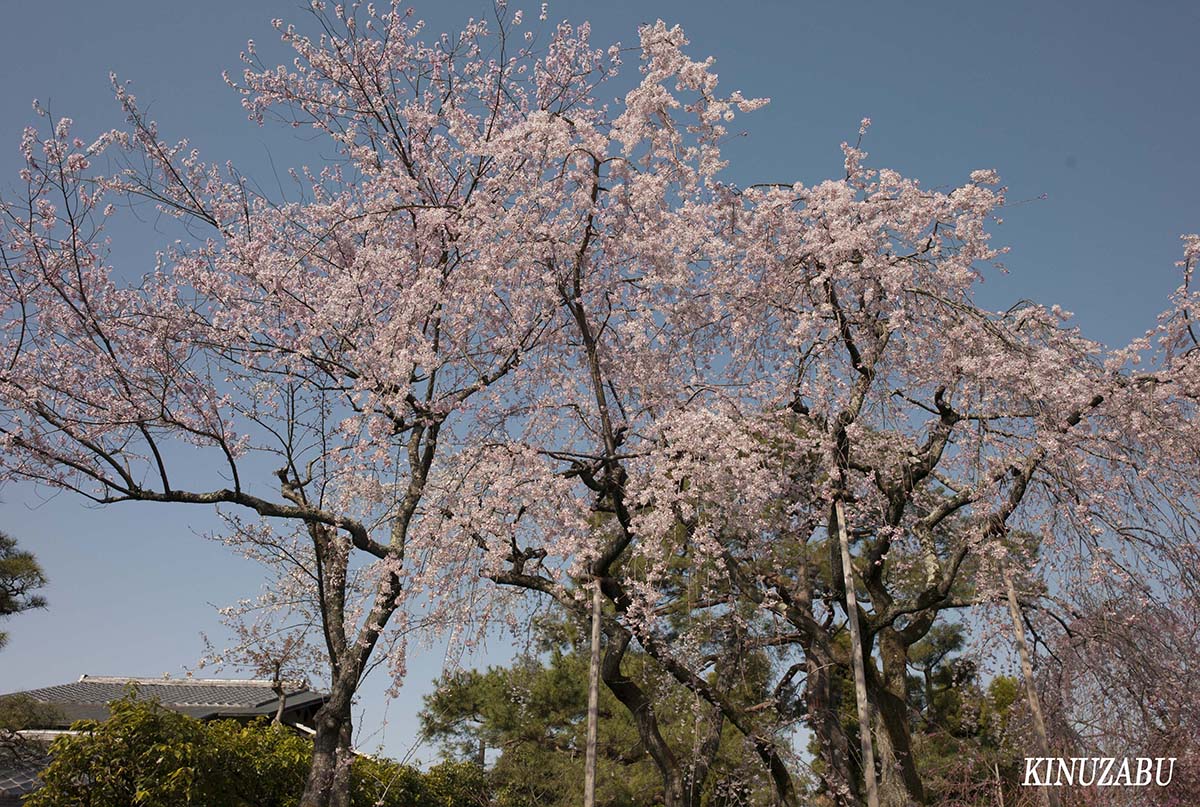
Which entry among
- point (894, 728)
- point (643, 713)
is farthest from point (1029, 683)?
point (643, 713)

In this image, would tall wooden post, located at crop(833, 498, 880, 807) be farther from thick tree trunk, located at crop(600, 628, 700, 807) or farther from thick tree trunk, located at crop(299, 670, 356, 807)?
thick tree trunk, located at crop(299, 670, 356, 807)

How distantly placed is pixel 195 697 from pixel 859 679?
43.2 feet

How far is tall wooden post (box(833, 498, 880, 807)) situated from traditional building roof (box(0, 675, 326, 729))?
8.69 m

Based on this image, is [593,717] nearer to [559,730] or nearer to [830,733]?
[830,733]

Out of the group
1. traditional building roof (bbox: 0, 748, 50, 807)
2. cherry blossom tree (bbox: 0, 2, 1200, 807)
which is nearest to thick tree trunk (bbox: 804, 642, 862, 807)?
cherry blossom tree (bbox: 0, 2, 1200, 807)

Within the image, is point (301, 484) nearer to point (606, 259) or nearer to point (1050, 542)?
point (606, 259)

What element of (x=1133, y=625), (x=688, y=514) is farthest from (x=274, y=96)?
(x=1133, y=625)

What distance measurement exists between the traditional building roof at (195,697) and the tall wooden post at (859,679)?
8.69 m

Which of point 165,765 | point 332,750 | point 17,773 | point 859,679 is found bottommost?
point 17,773

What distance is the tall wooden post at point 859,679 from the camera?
647cm

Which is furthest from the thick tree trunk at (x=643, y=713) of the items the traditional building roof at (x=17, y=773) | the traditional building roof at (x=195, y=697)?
the traditional building roof at (x=17, y=773)

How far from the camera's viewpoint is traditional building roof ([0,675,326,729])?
13.5m

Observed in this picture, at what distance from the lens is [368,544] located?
8.23 meters

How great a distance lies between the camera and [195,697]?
51.2 feet
